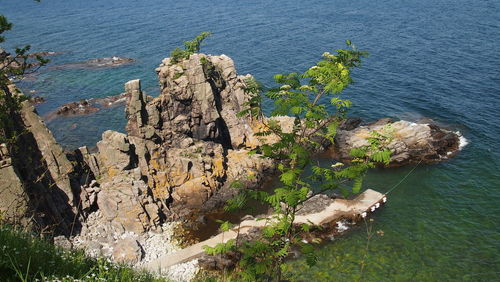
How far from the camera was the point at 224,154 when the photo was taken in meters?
48.6

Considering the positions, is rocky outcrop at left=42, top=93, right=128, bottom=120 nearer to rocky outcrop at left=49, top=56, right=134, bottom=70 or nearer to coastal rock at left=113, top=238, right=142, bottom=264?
rocky outcrop at left=49, top=56, right=134, bottom=70

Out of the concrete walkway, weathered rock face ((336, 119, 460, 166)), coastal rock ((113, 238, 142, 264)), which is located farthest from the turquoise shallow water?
coastal rock ((113, 238, 142, 264))

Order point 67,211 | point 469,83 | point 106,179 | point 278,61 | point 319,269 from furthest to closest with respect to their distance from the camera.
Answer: point 278,61 < point 469,83 < point 106,179 < point 67,211 < point 319,269

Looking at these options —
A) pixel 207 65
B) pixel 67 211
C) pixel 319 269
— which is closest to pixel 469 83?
pixel 207 65

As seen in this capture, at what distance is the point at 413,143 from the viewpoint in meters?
52.4

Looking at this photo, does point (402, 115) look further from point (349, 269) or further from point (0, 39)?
point (0, 39)

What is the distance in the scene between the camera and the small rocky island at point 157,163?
3478 centimetres

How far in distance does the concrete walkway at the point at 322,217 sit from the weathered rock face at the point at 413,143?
9536 millimetres

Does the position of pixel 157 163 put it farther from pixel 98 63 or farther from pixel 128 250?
pixel 98 63

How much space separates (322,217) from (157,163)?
772 inches

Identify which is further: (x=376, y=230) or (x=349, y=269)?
(x=376, y=230)

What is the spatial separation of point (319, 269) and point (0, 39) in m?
28.7

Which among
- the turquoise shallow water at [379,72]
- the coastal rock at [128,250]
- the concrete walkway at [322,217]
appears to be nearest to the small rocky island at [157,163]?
the coastal rock at [128,250]

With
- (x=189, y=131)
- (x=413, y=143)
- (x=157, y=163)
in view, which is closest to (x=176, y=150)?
(x=157, y=163)
